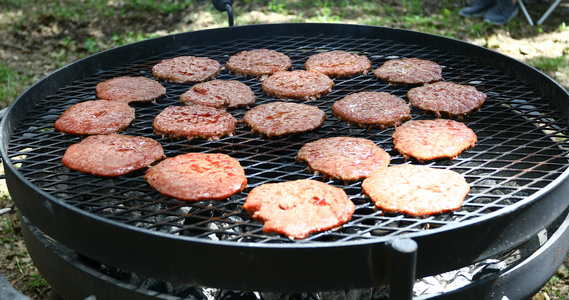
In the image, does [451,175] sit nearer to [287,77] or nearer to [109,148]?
[287,77]

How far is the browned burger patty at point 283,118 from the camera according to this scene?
313cm

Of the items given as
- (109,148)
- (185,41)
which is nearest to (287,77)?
(185,41)

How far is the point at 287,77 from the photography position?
12.5 feet

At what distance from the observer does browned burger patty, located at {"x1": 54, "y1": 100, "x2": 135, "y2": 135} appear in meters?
3.16

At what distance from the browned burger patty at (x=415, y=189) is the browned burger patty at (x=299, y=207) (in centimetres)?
18

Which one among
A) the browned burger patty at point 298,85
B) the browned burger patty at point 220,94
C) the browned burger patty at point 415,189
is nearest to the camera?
the browned burger patty at point 415,189

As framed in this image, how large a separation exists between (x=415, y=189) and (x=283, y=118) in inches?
40.6

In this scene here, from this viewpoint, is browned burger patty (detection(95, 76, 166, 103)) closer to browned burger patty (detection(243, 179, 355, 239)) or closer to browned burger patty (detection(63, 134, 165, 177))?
browned burger patty (detection(63, 134, 165, 177))

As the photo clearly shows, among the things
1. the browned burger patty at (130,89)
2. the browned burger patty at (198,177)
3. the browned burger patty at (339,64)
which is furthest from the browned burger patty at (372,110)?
the browned burger patty at (130,89)

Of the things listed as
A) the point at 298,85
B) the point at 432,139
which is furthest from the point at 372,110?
the point at 298,85

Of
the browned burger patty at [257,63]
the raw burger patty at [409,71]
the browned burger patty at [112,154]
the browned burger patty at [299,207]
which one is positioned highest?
the browned burger patty at [257,63]

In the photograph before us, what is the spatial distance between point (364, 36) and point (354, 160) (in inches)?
78.3

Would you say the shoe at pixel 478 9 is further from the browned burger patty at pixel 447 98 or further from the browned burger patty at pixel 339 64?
the browned burger patty at pixel 447 98

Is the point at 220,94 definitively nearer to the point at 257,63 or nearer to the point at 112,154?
the point at 257,63
